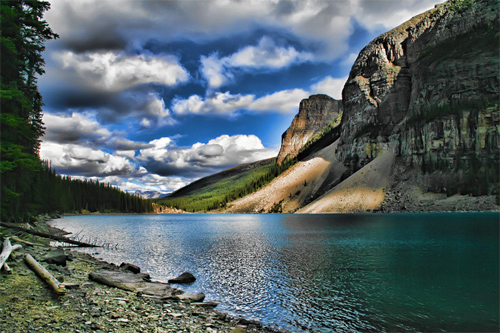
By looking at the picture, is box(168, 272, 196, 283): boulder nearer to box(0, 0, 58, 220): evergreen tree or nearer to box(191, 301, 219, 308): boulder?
box(191, 301, 219, 308): boulder

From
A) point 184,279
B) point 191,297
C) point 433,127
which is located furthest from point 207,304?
point 433,127

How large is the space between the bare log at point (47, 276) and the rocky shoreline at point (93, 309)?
0.60 ft

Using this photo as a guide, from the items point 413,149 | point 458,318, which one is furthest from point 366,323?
point 413,149

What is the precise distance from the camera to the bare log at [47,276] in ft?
36.6

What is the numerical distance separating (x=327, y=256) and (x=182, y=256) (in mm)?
16382

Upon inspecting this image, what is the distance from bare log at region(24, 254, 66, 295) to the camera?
11149mm

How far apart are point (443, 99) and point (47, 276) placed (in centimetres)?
20123

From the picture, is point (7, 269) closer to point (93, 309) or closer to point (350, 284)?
point (93, 309)

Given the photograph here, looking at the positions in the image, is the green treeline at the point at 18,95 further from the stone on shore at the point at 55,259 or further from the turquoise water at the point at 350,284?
the turquoise water at the point at 350,284

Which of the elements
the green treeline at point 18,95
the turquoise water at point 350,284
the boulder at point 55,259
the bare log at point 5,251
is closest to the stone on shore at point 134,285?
the boulder at point 55,259

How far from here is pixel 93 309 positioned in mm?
10094

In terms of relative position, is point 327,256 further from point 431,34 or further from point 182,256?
point 431,34

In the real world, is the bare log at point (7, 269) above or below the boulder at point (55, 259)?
above

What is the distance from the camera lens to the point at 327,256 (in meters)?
30.4
